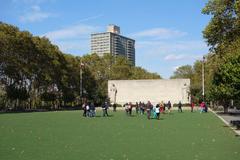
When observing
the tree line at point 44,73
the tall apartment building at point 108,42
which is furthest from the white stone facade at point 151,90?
the tall apartment building at point 108,42

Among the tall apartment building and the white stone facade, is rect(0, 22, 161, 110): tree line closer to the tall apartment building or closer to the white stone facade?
the white stone facade

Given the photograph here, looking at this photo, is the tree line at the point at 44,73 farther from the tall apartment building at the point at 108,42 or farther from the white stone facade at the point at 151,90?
the tall apartment building at the point at 108,42

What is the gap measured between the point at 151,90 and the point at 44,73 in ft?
95.4

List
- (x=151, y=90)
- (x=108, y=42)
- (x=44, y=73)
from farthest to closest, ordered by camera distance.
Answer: (x=108, y=42) < (x=151, y=90) < (x=44, y=73)

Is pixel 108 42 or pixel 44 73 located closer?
pixel 44 73

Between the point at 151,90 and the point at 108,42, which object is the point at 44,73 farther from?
the point at 108,42

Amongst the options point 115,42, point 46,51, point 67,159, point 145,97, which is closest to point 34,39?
point 46,51

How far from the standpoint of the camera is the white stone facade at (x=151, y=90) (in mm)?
99688

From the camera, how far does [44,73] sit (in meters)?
80.1

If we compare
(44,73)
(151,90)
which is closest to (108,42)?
(151,90)

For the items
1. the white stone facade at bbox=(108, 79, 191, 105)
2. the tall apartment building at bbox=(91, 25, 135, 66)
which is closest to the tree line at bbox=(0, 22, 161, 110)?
the white stone facade at bbox=(108, 79, 191, 105)

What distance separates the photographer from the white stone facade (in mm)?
99688

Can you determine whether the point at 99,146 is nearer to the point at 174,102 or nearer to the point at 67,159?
the point at 67,159

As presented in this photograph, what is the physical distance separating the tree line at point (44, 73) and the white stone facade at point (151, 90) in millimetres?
3897
